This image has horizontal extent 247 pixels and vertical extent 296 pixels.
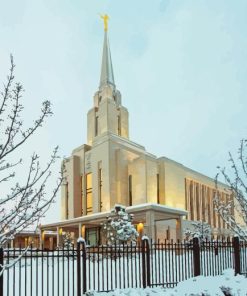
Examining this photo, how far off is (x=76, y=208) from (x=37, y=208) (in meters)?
47.3

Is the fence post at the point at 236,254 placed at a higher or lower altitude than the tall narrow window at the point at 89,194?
lower

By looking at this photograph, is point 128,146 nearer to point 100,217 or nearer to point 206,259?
point 100,217

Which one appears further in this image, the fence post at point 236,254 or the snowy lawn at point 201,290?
the fence post at point 236,254

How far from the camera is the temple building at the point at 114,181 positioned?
1833 inches

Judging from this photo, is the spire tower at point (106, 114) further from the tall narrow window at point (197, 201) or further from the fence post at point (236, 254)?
the fence post at point (236, 254)

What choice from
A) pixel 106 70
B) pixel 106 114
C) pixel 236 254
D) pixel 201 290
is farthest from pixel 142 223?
pixel 201 290

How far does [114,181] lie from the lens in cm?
4766

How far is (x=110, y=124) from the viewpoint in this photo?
5491 cm

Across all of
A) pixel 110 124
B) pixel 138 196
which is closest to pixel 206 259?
pixel 138 196

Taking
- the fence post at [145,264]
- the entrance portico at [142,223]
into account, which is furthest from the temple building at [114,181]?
the fence post at [145,264]

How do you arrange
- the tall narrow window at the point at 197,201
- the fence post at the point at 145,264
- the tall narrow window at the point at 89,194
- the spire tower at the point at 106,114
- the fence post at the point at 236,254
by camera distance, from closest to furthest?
1. the fence post at the point at 145,264
2. the fence post at the point at 236,254
3. the tall narrow window at the point at 89,194
4. the spire tower at the point at 106,114
5. the tall narrow window at the point at 197,201

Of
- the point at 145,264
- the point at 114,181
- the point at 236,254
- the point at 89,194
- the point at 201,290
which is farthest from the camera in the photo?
the point at 89,194

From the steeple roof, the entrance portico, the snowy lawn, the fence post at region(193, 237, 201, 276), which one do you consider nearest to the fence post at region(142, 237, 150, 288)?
the fence post at region(193, 237, 201, 276)

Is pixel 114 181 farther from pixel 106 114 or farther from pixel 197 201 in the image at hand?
pixel 197 201
